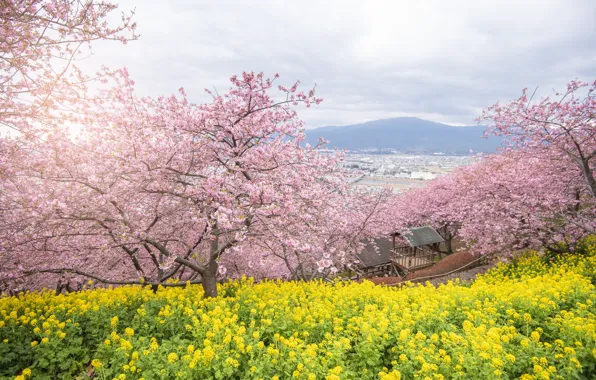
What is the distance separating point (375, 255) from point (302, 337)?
2460cm

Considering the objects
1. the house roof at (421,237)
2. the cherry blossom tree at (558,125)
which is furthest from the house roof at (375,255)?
the cherry blossom tree at (558,125)

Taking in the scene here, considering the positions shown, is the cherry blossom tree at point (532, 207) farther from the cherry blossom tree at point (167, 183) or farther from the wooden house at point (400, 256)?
the cherry blossom tree at point (167, 183)

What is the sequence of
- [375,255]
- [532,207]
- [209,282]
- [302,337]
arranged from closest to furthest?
[302,337]
[209,282]
[532,207]
[375,255]

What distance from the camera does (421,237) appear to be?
29.4 metres

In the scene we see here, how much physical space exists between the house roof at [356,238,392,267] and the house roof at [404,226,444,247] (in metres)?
3.27

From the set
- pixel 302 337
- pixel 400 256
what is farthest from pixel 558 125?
pixel 400 256

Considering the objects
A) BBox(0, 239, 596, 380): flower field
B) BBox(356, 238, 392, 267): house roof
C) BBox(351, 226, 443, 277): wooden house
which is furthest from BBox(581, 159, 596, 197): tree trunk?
BBox(356, 238, 392, 267): house roof

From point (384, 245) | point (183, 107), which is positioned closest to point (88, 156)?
point (183, 107)

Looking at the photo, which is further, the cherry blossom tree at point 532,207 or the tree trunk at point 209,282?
the cherry blossom tree at point 532,207

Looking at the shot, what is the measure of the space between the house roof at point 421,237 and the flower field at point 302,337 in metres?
19.1

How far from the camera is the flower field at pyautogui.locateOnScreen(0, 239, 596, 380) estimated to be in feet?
16.4

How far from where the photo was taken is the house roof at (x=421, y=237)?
2848cm

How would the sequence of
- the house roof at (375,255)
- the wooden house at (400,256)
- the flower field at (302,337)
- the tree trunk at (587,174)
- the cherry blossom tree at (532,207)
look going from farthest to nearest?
1. the house roof at (375,255)
2. the wooden house at (400,256)
3. the cherry blossom tree at (532,207)
4. the tree trunk at (587,174)
5. the flower field at (302,337)

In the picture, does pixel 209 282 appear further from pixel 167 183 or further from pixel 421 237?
pixel 421 237
